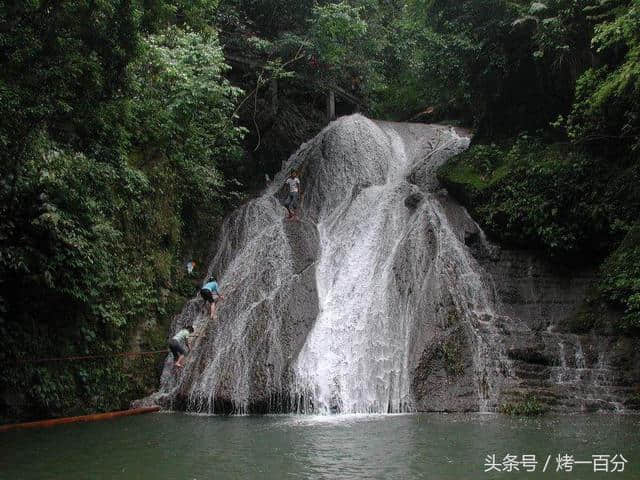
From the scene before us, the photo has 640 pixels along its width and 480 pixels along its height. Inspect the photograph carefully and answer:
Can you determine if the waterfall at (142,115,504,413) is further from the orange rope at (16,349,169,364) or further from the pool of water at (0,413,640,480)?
the pool of water at (0,413,640,480)

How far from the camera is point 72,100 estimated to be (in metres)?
11.2

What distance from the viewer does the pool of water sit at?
643 centimetres

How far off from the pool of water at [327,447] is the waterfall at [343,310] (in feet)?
3.87

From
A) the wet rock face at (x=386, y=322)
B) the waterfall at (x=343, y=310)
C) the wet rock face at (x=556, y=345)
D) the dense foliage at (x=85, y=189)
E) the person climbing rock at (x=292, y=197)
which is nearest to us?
the dense foliage at (x=85, y=189)

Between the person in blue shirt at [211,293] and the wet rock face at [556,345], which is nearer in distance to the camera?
the wet rock face at [556,345]

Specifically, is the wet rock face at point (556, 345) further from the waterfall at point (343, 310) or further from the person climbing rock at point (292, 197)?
the person climbing rock at point (292, 197)

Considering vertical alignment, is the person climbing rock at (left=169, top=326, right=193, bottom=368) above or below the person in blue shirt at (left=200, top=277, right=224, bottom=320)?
below

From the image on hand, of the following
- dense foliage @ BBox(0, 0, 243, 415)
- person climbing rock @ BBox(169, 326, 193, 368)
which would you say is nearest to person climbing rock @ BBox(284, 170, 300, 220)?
dense foliage @ BBox(0, 0, 243, 415)

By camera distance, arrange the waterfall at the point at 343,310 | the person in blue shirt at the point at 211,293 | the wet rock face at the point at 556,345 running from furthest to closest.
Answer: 1. the person in blue shirt at the point at 211,293
2. the waterfall at the point at 343,310
3. the wet rock face at the point at 556,345

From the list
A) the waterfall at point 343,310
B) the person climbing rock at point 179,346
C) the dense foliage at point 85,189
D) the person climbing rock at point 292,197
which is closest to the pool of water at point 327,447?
the waterfall at point 343,310

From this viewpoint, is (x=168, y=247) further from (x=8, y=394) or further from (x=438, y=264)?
(x=438, y=264)

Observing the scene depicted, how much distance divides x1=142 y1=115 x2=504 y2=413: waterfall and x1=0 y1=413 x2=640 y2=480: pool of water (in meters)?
1.18

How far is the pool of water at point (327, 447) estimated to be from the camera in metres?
6.43

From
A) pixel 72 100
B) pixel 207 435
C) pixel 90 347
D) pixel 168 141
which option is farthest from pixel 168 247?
pixel 207 435
